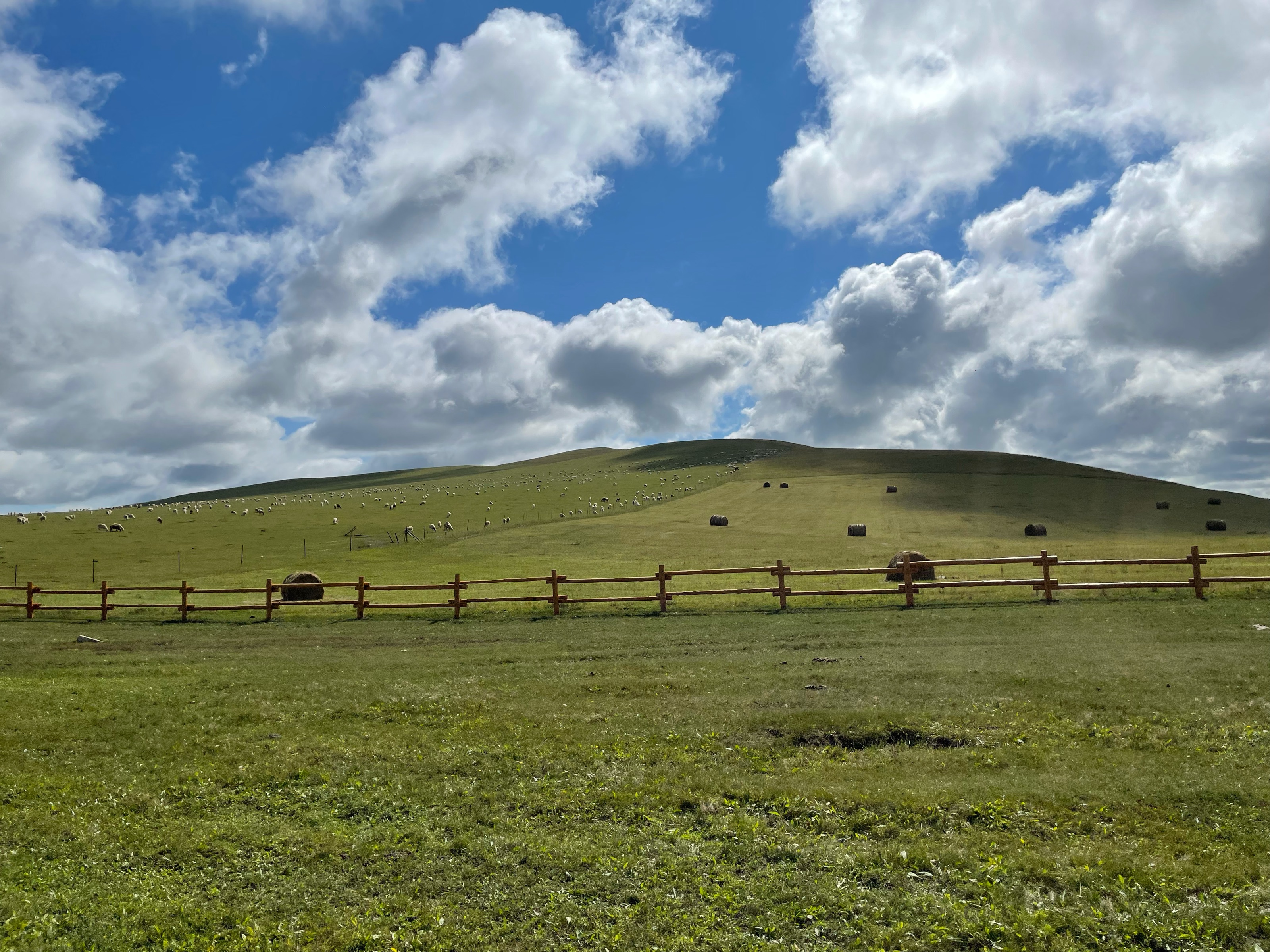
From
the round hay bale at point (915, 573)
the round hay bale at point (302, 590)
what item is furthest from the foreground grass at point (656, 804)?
the round hay bale at point (302, 590)

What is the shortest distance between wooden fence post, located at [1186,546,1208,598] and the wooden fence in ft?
0.10

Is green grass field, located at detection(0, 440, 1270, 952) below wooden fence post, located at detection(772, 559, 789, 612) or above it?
below

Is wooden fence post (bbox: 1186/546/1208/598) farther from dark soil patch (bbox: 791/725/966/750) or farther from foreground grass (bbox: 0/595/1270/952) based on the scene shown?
dark soil patch (bbox: 791/725/966/750)

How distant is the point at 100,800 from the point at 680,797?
23.5ft

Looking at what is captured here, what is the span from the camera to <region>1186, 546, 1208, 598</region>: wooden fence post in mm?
23703

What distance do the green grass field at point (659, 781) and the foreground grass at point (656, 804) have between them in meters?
0.05

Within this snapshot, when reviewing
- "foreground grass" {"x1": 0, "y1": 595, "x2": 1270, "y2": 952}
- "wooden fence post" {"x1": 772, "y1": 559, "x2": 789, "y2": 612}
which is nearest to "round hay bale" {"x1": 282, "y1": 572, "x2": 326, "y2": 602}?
"foreground grass" {"x1": 0, "y1": 595, "x2": 1270, "y2": 952}

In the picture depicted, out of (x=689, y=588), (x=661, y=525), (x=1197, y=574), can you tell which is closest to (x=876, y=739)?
(x=1197, y=574)

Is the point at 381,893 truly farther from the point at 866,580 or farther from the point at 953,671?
the point at 866,580

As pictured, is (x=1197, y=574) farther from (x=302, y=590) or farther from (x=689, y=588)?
(x=302, y=590)

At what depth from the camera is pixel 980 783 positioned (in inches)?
379

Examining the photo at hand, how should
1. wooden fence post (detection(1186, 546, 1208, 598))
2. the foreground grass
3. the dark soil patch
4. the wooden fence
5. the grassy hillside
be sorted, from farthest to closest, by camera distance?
1. the grassy hillside
2. the wooden fence
3. wooden fence post (detection(1186, 546, 1208, 598))
4. the dark soil patch
5. the foreground grass

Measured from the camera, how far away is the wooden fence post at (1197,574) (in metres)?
23.7

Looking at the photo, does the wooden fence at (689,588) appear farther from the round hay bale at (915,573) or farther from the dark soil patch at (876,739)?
the dark soil patch at (876,739)
